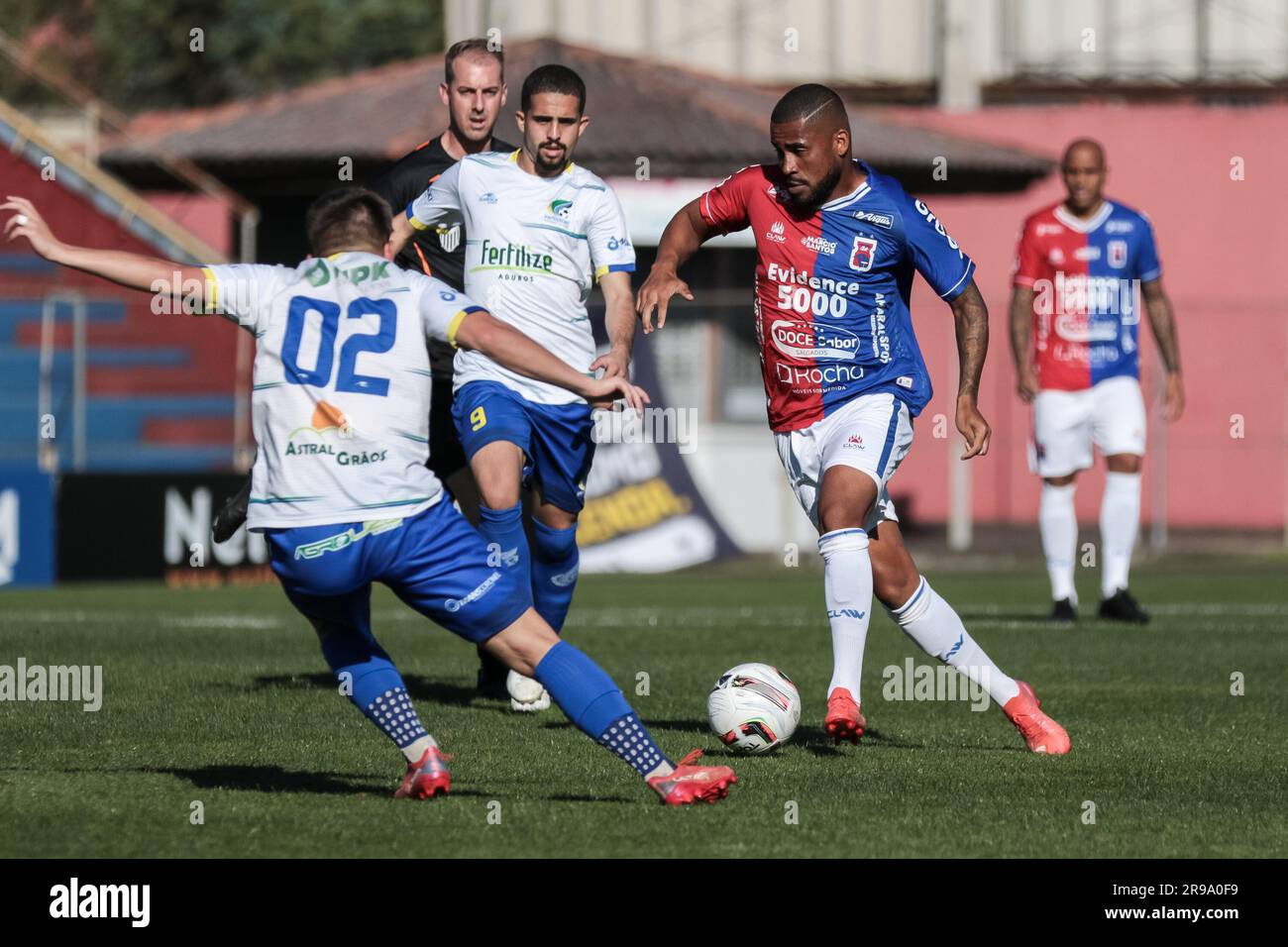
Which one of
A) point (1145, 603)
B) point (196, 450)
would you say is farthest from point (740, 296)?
point (1145, 603)

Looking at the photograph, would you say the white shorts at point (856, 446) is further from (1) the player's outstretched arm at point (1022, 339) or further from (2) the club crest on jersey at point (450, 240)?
(1) the player's outstretched arm at point (1022, 339)

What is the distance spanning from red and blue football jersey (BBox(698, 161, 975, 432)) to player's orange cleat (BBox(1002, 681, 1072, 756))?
111 centimetres

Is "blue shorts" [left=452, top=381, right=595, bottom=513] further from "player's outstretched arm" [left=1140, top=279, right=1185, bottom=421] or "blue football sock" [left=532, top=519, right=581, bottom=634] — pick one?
"player's outstretched arm" [left=1140, top=279, right=1185, bottom=421]

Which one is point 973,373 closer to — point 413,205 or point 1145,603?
point 413,205

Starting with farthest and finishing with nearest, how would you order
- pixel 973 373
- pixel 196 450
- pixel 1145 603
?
pixel 196 450 → pixel 1145 603 → pixel 973 373

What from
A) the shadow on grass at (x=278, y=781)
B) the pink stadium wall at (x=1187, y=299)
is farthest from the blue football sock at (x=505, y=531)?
the pink stadium wall at (x=1187, y=299)

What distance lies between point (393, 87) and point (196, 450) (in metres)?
5.96

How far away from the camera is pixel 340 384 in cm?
574

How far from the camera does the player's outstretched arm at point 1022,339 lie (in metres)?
12.4

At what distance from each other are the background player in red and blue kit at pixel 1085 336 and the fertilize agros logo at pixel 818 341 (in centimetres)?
523

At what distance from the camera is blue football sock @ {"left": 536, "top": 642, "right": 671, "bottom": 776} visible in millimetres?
5809
